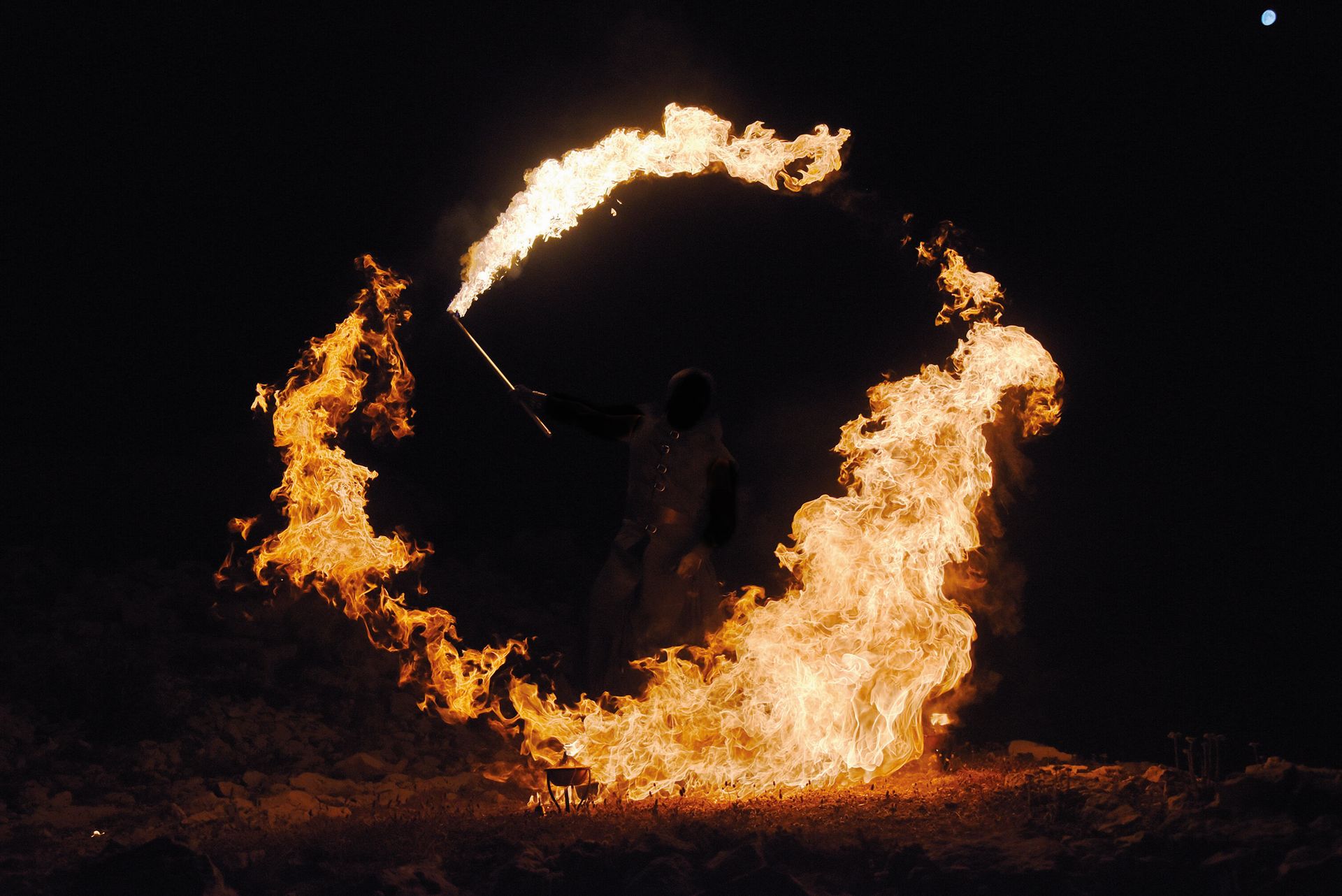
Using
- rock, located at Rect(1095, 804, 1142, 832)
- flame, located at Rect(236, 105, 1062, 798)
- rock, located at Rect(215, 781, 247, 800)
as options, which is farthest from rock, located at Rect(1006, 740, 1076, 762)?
rock, located at Rect(215, 781, 247, 800)

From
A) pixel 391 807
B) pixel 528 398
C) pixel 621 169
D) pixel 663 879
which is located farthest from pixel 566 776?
pixel 621 169

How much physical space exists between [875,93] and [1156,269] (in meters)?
3.75

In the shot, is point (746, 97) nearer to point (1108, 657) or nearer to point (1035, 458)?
point (1035, 458)

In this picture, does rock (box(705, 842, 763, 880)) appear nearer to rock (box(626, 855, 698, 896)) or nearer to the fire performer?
rock (box(626, 855, 698, 896))

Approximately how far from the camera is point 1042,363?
954cm

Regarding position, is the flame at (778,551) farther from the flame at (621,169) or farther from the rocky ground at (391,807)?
the rocky ground at (391,807)

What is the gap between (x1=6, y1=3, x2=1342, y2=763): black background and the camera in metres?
13.2

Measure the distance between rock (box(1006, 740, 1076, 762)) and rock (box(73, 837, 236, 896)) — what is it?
261 inches

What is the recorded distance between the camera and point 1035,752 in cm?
1025

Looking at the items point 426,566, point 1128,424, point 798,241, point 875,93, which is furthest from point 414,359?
point 1128,424

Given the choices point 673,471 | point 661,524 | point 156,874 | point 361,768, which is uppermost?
point 673,471

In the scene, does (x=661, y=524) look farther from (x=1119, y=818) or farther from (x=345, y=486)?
(x=1119, y=818)

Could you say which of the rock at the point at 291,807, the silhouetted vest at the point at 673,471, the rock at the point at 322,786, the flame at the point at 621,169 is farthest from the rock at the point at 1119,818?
the rock at the point at 322,786

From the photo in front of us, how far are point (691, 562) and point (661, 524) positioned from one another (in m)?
0.35
